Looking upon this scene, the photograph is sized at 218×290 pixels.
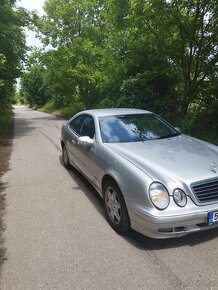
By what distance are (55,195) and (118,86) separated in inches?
343

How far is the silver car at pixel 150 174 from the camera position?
3.45 metres

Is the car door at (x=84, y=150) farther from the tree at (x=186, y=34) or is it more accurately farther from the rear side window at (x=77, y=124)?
the tree at (x=186, y=34)

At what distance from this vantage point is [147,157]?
4.12m

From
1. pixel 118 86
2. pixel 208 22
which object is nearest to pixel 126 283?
pixel 208 22

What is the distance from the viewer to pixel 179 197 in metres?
3.47

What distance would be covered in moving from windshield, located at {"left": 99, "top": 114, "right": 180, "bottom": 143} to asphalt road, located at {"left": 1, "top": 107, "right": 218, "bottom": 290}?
1.18 meters

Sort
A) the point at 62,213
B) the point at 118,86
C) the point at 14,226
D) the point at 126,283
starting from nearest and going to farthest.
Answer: the point at 126,283 → the point at 14,226 → the point at 62,213 → the point at 118,86

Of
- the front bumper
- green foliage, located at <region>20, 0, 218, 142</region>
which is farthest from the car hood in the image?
green foliage, located at <region>20, 0, 218, 142</region>

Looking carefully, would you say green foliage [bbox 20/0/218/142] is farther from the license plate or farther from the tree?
the license plate

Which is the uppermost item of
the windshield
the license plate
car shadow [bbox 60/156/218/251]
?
the windshield

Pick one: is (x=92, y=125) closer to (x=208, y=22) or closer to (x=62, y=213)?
(x=62, y=213)

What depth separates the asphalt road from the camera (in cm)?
312

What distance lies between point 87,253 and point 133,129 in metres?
2.30

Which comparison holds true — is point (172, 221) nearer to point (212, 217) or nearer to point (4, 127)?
point (212, 217)
